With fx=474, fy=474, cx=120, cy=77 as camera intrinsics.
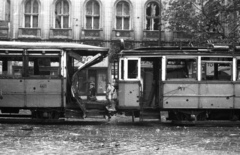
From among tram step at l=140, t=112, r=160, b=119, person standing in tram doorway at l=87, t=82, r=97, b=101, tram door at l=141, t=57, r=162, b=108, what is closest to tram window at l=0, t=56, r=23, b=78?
person standing in tram doorway at l=87, t=82, r=97, b=101

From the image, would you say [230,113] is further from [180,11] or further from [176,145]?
[180,11]

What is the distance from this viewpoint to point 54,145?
11.7 metres

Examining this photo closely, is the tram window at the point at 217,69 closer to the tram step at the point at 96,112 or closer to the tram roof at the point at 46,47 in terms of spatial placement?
the tram roof at the point at 46,47

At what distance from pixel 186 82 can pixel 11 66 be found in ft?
22.2

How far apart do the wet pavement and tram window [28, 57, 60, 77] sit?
202 cm

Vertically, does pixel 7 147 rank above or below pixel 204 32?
below

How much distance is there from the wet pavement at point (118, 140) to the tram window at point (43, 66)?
2025mm

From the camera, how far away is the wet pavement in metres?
11.0

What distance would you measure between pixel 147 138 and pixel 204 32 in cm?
1320

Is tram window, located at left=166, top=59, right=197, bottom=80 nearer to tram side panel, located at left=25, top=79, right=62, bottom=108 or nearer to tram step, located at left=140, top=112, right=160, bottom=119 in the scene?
tram step, located at left=140, top=112, right=160, bottom=119

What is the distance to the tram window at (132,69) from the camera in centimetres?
1822

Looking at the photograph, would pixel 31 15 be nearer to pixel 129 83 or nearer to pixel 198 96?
pixel 129 83

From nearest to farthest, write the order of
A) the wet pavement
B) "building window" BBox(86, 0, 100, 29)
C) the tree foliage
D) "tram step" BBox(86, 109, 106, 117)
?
the wet pavement
"tram step" BBox(86, 109, 106, 117)
the tree foliage
"building window" BBox(86, 0, 100, 29)

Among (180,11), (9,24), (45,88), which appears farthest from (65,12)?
(45,88)
